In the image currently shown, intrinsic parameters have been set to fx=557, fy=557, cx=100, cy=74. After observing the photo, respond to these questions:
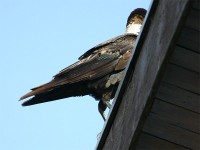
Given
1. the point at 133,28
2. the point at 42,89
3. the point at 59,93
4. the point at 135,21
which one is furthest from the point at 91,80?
the point at 135,21

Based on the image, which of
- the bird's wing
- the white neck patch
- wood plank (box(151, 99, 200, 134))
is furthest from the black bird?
wood plank (box(151, 99, 200, 134))

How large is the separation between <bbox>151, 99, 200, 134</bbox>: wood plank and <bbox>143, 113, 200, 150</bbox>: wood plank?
0.02 m

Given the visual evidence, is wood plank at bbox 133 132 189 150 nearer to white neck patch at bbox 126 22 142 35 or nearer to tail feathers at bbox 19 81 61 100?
tail feathers at bbox 19 81 61 100

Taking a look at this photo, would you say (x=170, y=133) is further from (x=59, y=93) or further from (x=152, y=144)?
(x=59, y=93)

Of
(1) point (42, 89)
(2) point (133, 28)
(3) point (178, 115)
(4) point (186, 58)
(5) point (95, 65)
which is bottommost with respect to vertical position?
(1) point (42, 89)

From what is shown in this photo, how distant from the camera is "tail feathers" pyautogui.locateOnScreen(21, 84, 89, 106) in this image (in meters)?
6.06

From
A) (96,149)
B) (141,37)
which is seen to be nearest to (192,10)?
(141,37)

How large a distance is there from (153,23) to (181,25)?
347 mm

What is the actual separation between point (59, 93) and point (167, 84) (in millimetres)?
3914

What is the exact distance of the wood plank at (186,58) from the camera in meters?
2.35

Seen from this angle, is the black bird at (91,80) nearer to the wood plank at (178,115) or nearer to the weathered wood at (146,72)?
the weathered wood at (146,72)

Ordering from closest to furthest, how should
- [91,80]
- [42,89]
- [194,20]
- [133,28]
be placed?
[194,20] < [42,89] < [91,80] < [133,28]

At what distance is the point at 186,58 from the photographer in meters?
2.37

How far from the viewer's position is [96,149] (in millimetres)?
3115
